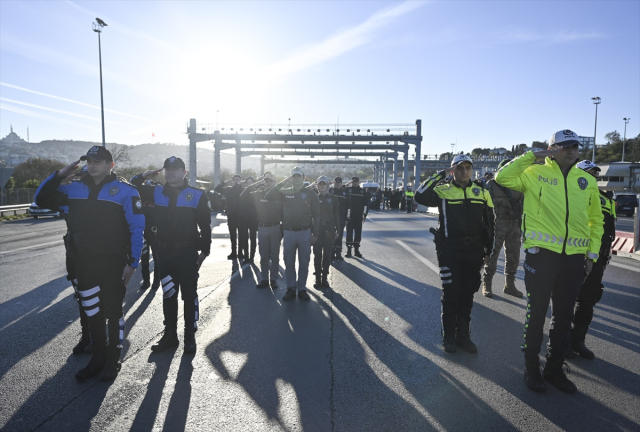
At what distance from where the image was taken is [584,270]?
3.71m

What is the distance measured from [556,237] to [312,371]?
2.46 meters

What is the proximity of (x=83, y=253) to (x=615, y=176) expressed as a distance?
153 feet

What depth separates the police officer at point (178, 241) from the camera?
453cm

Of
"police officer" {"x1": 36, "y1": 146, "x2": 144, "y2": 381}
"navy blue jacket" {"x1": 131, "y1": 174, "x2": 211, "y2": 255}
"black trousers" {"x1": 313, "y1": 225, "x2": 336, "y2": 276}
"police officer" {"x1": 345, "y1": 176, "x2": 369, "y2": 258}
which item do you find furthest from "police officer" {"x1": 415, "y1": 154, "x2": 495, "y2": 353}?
"police officer" {"x1": 345, "y1": 176, "x2": 369, "y2": 258}

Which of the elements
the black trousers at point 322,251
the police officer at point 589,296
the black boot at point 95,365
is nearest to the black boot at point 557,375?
the police officer at point 589,296

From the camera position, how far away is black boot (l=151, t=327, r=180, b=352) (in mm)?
4445

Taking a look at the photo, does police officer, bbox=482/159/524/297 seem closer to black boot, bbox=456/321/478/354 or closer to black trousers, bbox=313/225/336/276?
black boot, bbox=456/321/478/354

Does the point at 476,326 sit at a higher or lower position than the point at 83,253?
lower

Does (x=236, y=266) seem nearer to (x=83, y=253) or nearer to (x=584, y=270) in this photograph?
(x=83, y=253)

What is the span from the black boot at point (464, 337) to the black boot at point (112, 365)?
3435mm

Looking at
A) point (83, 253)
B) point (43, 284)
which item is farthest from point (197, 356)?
point (43, 284)

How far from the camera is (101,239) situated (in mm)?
3801

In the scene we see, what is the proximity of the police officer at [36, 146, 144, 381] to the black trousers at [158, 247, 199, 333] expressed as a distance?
0.57 meters

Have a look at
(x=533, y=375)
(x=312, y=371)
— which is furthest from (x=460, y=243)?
(x=312, y=371)
